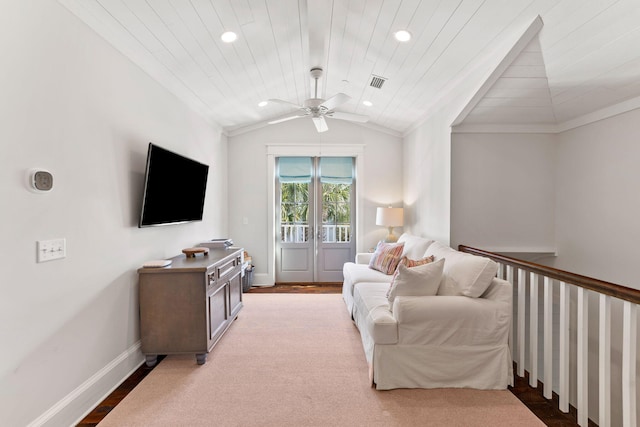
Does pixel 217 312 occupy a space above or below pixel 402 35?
below

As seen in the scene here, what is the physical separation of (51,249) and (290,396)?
1791mm

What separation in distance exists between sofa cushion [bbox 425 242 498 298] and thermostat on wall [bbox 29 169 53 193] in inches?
110

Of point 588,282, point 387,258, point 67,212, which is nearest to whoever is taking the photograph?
point 588,282

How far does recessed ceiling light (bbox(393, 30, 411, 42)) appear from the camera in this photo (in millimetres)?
2785

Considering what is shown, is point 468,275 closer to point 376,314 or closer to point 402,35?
point 376,314

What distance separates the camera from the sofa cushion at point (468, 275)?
2561 mm

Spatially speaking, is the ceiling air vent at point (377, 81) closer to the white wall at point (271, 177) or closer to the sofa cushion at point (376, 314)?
the white wall at point (271, 177)

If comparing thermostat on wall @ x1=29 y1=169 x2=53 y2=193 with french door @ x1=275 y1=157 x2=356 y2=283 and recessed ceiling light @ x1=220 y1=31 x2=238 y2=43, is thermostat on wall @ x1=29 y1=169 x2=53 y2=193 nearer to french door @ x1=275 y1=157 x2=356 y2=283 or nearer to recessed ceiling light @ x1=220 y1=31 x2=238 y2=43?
recessed ceiling light @ x1=220 y1=31 x2=238 y2=43

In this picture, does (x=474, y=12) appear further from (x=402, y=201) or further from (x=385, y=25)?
(x=402, y=201)

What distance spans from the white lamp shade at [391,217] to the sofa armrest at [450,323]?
2.63 m

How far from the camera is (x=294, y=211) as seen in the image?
230 inches

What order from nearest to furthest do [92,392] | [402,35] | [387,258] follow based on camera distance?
1. [92,392]
2. [402,35]
3. [387,258]

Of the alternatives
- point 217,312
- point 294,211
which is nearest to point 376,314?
point 217,312

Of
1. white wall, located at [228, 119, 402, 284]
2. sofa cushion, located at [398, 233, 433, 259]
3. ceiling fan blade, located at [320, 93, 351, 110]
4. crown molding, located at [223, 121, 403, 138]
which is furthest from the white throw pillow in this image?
crown molding, located at [223, 121, 403, 138]
